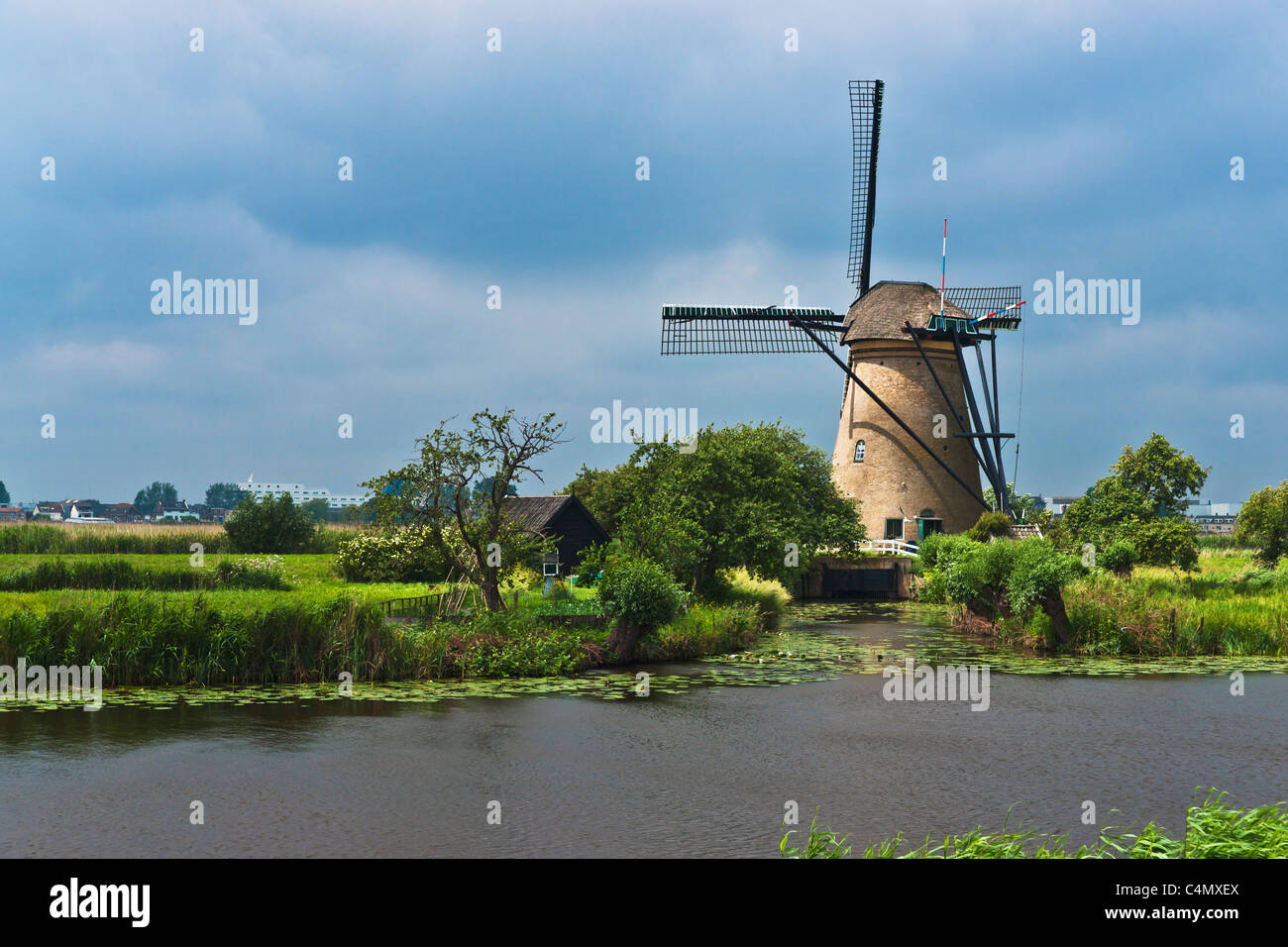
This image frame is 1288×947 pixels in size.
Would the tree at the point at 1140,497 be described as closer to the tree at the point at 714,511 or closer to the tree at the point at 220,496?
the tree at the point at 714,511

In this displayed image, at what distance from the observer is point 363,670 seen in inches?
708

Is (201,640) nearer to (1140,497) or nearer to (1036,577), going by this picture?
(1036,577)

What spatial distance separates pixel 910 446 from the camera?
4453 cm

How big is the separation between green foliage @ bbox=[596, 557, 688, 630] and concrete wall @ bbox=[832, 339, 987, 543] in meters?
→ 25.9

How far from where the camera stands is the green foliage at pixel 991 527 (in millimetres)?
38469

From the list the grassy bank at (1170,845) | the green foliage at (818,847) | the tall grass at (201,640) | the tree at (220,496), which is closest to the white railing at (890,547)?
the tall grass at (201,640)

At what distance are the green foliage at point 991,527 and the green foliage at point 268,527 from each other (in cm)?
2637

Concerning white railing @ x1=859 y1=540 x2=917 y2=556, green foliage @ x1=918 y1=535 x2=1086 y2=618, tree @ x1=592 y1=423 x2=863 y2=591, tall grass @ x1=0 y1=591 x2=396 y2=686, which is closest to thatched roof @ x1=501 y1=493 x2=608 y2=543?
tree @ x1=592 y1=423 x2=863 y2=591

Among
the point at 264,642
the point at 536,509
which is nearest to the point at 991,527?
the point at 536,509

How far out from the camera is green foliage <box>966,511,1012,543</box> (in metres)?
38.5

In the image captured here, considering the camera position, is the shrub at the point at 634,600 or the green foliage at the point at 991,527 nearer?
the shrub at the point at 634,600

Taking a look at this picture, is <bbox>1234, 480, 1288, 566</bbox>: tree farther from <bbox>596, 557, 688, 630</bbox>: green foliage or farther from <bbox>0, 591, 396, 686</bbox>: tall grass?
<bbox>0, 591, 396, 686</bbox>: tall grass

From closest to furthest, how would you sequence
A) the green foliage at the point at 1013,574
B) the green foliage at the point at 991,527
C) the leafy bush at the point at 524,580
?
1. the green foliage at the point at 1013,574
2. the leafy bush at the point at 524,580
3. the green foliage at the point at 991,527
